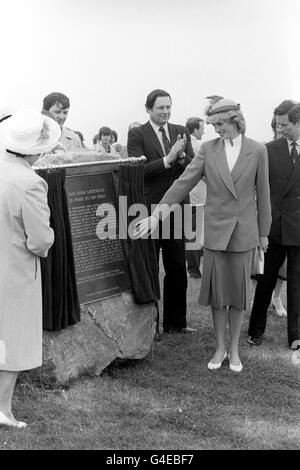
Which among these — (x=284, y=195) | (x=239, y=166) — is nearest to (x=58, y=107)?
(x=239, y=166)

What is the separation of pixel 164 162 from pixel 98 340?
1563 millimetres

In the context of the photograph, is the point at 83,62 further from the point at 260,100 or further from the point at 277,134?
the point at 277,134

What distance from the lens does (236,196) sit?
5004 millimetres

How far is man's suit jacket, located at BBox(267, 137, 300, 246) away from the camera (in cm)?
566

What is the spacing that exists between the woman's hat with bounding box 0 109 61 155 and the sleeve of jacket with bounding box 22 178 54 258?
0.19m

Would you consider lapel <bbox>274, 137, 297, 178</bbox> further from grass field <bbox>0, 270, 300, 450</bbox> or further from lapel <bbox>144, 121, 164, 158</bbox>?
grass field <bbox>0, 270, 300, 450</bbox>

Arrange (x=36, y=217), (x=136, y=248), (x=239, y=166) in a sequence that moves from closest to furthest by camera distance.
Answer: (x=36, y=217)
(x=239, y=166)
(x=136, y=248)

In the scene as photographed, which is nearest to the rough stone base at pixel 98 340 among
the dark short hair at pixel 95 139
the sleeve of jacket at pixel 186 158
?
the sleeve of jacket at pixel 186 158

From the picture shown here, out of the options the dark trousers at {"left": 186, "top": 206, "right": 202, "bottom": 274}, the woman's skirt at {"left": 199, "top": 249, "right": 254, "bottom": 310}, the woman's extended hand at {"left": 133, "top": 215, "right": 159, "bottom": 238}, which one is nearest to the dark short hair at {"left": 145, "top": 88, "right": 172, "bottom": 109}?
the woman's extended hand at {"left": 133, "top": 215, "right": 159, "bottom": 238}

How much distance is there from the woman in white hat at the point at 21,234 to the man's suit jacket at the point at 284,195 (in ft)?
7.70

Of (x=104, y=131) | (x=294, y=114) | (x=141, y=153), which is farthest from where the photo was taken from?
(x=104, y=131)

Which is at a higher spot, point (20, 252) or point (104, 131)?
point (104, 131)

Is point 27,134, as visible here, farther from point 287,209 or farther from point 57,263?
point 287,209

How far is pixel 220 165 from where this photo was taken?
5023 mm
